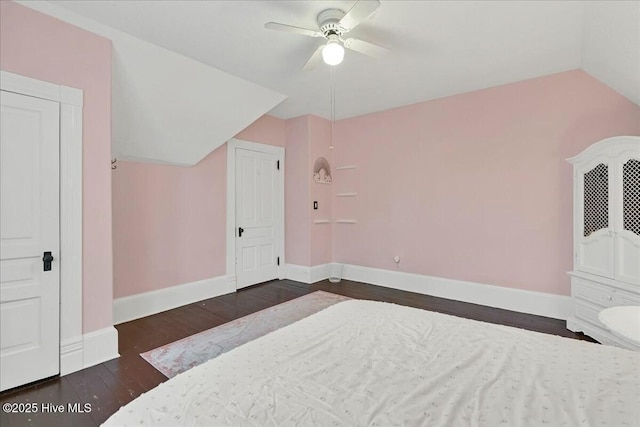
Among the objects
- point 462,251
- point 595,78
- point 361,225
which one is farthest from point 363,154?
point 595,78

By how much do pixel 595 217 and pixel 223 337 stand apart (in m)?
3.60

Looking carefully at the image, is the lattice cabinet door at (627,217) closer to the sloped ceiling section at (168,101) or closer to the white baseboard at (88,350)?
the sloped ceiling section at (168,101)

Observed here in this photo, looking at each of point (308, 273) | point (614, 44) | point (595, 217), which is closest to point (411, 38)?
point (614, 44)

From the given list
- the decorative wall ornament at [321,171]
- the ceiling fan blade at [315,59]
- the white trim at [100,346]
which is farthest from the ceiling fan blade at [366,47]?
the white trim at [100,346]

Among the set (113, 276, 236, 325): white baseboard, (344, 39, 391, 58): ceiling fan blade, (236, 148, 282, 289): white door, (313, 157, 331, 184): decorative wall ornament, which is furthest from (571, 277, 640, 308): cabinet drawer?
(113, 276, 236, 325): white baseboard

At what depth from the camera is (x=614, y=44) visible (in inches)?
91.4

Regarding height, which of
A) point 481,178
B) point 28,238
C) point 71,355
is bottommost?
point 71,355

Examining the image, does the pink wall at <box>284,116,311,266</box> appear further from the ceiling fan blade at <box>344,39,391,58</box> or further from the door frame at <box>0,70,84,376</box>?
the door frame at <box>0,70,84,376</box>

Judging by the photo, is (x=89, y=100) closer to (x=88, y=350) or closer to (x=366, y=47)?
(x=88, y=350)

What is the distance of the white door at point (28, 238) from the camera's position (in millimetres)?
2021

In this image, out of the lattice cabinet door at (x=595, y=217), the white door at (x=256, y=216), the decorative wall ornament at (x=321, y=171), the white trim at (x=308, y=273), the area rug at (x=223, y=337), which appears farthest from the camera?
the decorative wall ornament at (x=321, y=171)

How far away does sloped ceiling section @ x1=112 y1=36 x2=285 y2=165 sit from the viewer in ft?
9.00

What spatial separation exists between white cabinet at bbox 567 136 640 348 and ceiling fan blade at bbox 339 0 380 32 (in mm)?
2368

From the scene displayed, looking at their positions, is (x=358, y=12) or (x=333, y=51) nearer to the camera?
(x=358, y=12)
